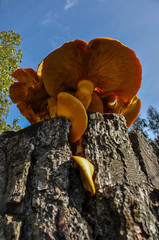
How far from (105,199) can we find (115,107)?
126cm

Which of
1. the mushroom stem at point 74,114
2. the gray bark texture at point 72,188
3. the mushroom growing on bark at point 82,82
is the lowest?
the gray bark texture at point 72,188

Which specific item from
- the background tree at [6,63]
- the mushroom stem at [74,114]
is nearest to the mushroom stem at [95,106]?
the mushroom stem at [74,114]

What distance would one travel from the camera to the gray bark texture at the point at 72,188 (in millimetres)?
1013

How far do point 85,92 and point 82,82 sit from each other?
17 centimetres

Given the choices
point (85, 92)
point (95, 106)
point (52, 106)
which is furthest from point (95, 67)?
point (52, 106)

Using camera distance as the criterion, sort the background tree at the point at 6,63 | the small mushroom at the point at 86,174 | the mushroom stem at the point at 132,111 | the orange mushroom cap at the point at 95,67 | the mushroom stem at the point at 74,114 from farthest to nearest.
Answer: the background tree at the point at 6,63
the mushroom stem at the point at 132,111
the orange mushroom cap at the point at 95,67
the mushroom stem at the point at 74,114
the small mushroom at the point at 86,174

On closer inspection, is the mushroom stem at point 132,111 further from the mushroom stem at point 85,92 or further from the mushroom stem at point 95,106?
the mushroom stem at point 85,92

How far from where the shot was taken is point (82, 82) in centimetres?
196

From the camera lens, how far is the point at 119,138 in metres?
1.51

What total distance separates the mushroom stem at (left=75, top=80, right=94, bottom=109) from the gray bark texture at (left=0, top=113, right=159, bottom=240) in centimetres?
32

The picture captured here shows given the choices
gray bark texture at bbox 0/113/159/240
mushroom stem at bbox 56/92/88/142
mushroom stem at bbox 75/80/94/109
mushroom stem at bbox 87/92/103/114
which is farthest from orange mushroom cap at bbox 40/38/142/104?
gray bark texture at bbox 0/113/159/240

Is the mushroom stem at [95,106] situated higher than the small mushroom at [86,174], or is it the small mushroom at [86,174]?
the mushroom stem at [95,106]

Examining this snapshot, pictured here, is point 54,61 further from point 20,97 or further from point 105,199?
point 105,199

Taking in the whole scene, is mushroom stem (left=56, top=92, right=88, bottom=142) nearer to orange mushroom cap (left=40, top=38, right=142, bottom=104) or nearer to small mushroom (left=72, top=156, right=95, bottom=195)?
small mushroom (left=72, top=156, right=95, bottom=195)
